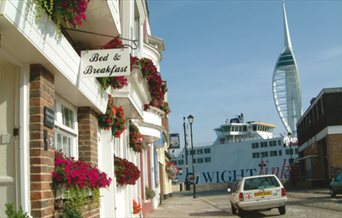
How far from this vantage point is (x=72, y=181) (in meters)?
7.04

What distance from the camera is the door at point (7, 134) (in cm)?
605

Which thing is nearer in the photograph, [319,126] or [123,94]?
[123,94]

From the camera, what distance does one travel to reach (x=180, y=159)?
97938 mm

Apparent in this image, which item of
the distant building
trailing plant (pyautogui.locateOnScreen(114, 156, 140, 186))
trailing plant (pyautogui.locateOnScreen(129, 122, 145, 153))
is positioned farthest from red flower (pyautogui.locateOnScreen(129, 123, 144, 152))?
the distant building

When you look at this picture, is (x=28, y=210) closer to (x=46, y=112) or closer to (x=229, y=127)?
(x=46, y=112)

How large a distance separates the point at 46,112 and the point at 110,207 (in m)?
5.00

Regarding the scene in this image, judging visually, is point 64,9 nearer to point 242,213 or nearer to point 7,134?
point 7,134

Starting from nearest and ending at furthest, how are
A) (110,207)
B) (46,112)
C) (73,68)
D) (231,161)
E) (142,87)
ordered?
(46,112)
(73,68)
(110,207)
(142,87)
(231,161)

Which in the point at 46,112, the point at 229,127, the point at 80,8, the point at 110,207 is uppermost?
the point at 229,127

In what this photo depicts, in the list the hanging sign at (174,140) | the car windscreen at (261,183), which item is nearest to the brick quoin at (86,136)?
the car windscreen at (261,183)

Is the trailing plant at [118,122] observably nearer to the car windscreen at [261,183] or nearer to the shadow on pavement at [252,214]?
the car windscreen at [261,183]

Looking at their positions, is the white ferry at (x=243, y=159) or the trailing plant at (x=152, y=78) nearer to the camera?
the trailing plant at (x=152, y=78)

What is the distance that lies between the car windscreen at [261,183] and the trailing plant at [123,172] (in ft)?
24.2

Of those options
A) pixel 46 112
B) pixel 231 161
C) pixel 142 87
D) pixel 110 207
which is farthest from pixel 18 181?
pixel 231 161
